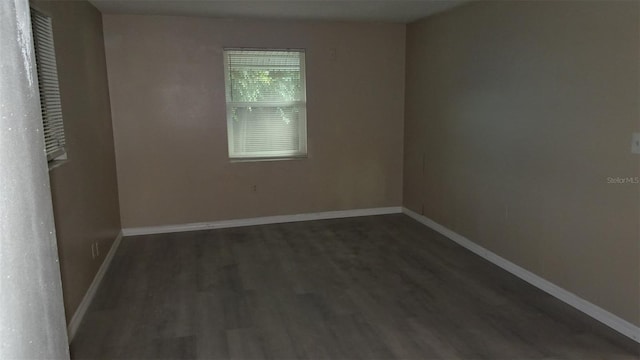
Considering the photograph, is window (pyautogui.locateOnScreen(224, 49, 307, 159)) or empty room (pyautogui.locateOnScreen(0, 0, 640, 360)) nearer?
empty room (pyautogui.locateOnScreen(0, 0, 640, 360))

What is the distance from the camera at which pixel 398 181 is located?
5.56m

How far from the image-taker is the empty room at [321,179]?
2.51 metres

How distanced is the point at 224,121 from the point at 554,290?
349cm

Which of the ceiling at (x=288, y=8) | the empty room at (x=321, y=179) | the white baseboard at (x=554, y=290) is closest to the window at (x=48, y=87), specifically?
the empty room at (x=321, y=179)

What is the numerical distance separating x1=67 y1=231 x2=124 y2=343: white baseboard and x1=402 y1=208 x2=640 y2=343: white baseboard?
312 centimetres

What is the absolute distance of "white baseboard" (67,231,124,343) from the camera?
8.92 ft

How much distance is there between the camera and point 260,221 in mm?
5203

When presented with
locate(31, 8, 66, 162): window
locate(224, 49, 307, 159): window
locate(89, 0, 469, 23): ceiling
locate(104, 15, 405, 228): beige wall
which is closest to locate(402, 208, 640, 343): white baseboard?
locate(104, 15, 405, 228): beige wall

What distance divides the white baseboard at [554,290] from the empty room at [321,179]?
0.05 feet

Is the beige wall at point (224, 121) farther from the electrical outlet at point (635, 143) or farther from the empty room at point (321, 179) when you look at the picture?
the electrical outlet at point (635, 143)

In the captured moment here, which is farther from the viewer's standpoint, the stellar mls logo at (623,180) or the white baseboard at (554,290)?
the white baseboard at (554,290)

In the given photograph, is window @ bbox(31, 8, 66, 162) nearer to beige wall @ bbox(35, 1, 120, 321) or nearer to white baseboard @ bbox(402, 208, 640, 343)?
beige wall @ bbox(35, 1, 120, 321)

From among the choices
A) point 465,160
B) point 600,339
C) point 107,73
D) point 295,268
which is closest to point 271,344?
point 295,268

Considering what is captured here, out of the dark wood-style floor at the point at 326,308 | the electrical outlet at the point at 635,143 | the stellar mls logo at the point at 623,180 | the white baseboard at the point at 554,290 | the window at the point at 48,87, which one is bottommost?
the dark wood-style floor at the point at 326,308
